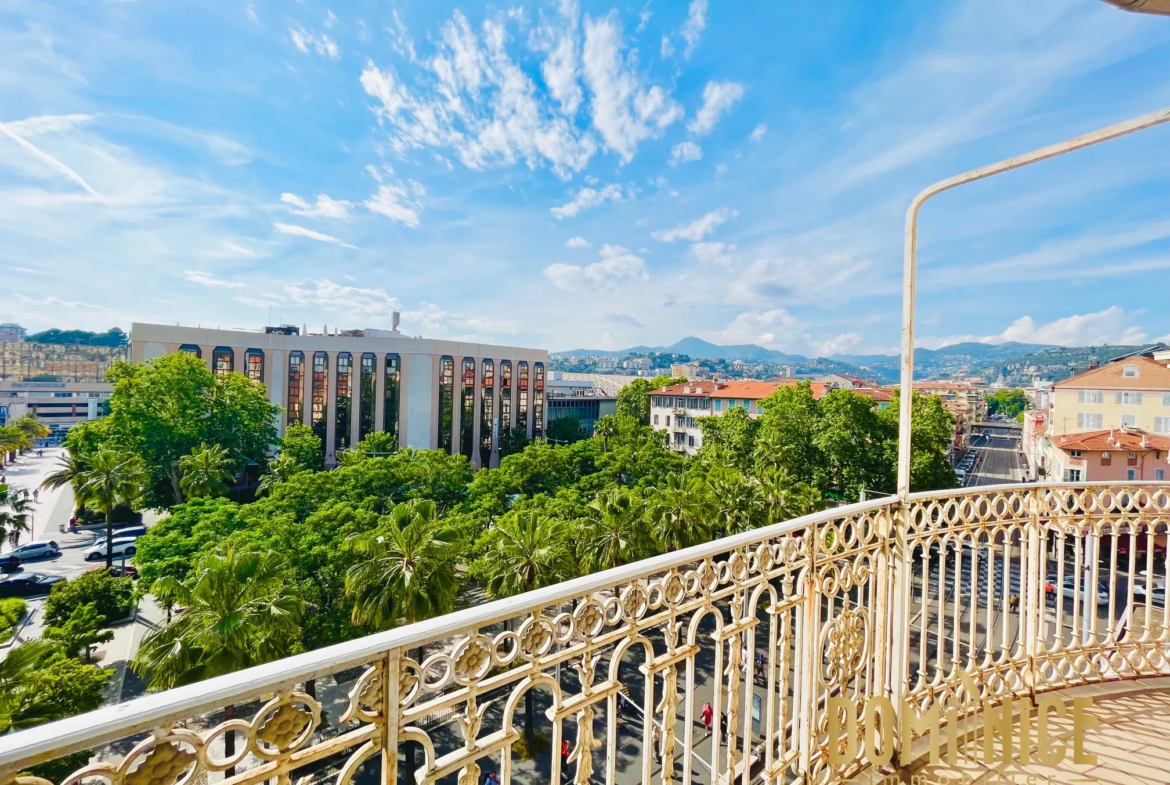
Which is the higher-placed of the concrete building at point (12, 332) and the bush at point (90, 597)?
the concrete building at point (12, 332)

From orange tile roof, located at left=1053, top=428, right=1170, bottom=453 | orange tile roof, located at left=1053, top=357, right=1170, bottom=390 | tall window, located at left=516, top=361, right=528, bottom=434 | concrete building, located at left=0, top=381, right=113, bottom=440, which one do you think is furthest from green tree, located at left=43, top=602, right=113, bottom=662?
concrete building, located at left=0, top=381, right=113, bottom=440

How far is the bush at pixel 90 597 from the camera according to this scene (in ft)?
37.7

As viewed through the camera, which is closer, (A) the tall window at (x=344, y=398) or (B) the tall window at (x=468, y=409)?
(A) the tall window at (x=344, y=398)

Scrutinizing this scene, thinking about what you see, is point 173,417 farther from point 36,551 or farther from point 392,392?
point 392,392

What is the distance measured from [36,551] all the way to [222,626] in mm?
19684

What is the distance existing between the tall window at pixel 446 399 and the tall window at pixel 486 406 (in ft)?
8.83

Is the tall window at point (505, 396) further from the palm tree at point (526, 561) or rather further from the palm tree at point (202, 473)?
the palm tree at point (526, 561)

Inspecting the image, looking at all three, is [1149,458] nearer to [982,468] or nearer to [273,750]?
[273,750]

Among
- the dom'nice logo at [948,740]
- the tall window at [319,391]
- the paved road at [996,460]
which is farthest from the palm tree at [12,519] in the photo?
the paved road at [996,460]

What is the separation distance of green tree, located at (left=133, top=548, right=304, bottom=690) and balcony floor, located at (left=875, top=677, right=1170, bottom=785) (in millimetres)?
7824

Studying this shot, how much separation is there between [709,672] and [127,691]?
1259 centimetres

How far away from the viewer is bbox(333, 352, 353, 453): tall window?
35.4 metres

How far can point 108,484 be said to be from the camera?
16875mm

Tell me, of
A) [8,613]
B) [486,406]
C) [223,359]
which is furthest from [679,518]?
[223,359]
